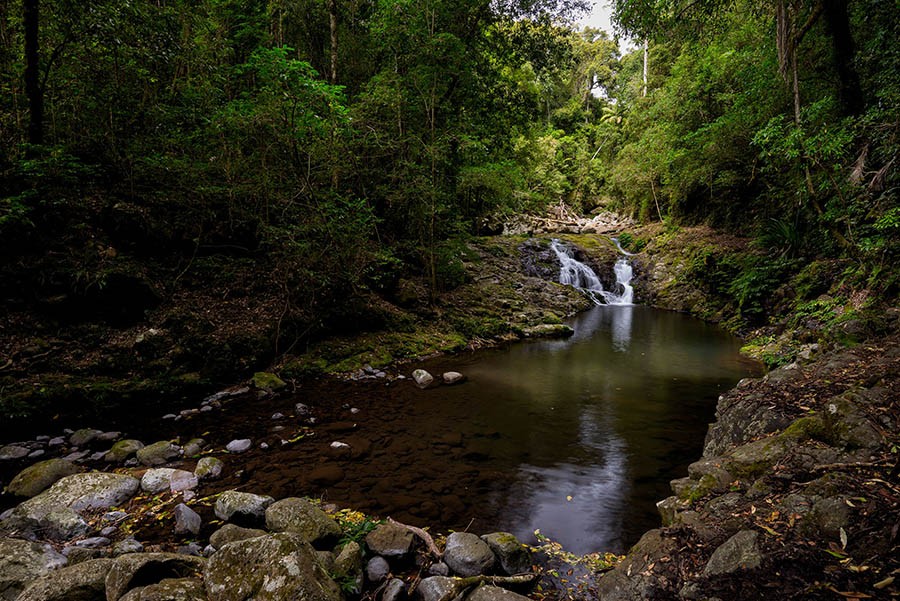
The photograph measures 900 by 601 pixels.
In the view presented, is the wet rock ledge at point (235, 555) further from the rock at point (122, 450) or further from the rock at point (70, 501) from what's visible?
the rock at point (122, 450)

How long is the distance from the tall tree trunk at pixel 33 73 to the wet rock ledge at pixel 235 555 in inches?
232

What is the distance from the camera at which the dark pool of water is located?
402 cm

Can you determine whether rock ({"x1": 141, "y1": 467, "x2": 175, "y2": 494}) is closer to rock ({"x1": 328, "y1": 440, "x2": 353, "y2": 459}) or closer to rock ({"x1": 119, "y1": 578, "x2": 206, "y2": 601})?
rock ({"x1": 328, "y1": 440, "x2": 353, "y2": 459})

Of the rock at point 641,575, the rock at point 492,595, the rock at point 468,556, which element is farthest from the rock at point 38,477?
the rock at point 641,575

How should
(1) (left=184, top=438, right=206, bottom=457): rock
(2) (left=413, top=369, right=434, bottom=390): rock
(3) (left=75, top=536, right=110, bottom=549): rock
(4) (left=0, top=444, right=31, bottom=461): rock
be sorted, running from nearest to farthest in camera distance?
(3) (left=75, top=536, right=110, bottom=549): rock → (4) (left=0, top=444, right=31, bottom=461): rock → (1) (left=184, top=438, right=206, bottom=457): rock → (2) (left=413, top=369, right=434, bottom=390): rock

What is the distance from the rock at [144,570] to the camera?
230 cm

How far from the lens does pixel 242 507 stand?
359 cm

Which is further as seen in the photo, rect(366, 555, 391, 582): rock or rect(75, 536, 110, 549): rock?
rect(75, 536, 110, 549): rock

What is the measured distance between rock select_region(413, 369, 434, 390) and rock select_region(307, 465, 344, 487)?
10.1 feet

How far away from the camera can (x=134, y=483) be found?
4074mm

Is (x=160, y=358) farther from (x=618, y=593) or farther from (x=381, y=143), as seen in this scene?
(x=618, y=593)

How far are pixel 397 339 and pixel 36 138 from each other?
7.50 metres

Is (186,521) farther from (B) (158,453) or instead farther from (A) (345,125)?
(A) (345,125)

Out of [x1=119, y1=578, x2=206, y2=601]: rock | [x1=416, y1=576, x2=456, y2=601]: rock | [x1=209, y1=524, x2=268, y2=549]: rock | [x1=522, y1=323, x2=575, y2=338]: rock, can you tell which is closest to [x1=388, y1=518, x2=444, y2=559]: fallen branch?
[x1=416, y1=576, x2=456, y2=601]: rock
